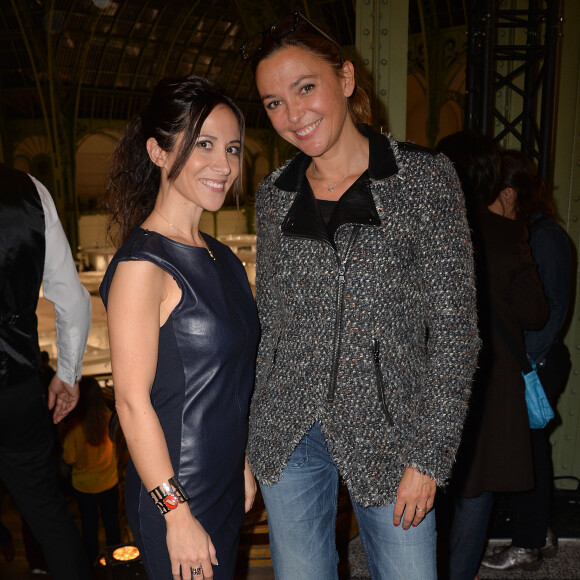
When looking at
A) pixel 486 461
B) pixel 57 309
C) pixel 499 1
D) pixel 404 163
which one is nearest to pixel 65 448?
pixel 57 309

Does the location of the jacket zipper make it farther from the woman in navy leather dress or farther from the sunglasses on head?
the sunglasses on head

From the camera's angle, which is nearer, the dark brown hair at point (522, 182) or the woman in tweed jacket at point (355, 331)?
Result: the woman in tweed jacket at point (355, 331)

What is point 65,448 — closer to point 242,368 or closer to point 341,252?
point 242,368

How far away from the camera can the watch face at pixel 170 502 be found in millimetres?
1395

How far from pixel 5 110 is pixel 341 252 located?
72.3ft

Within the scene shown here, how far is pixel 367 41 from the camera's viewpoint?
3.09 m

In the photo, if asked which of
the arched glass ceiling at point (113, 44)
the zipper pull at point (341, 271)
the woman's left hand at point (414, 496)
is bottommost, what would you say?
the woman's left hand at point (414, 496)

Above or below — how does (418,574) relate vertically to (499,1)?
below

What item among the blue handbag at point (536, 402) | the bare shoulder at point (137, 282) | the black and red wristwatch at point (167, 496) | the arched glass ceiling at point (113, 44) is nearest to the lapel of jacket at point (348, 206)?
the bare shoulder at point (137, 282)

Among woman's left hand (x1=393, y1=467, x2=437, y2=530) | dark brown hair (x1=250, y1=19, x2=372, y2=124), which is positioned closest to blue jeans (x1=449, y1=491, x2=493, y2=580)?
woman's left hand (x1=393, y1=467, x2=437, y2=530)

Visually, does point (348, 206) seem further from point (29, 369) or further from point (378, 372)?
point (29, 369)

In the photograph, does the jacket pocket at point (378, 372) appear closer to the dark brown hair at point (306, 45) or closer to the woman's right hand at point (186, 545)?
the woman's right hand at point (186, 545)

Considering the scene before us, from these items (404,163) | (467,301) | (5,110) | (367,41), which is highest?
(5,110)

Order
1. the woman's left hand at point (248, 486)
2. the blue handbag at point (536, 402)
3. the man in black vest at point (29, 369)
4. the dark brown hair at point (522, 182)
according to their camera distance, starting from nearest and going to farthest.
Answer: the woman's left hand at point (248, 486), the man in black vest at point (29, 369), the blue handbag at point (536, 402), the dark brown hair at point (522, 182)
